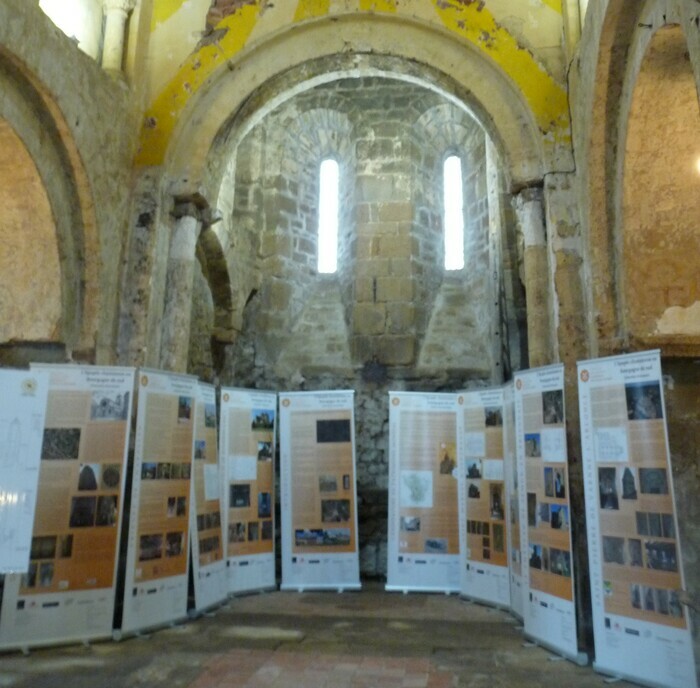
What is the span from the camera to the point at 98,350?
5152 mm

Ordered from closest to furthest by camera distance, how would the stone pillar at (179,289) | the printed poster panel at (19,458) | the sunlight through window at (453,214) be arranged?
the printed poster panel at (19,458), the stone pillar at (179,289), the sunlight through window at (453,214)

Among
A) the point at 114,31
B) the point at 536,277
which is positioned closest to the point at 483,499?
the point at 536,277

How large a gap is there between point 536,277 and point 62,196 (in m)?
3.76

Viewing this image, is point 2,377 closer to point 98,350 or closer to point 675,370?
point 98,350

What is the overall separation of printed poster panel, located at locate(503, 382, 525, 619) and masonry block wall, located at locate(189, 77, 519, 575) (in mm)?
2308

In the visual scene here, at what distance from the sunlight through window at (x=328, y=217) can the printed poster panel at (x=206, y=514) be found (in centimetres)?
A: 390

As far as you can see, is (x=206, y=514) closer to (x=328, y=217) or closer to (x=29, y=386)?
(x=29, y=386)

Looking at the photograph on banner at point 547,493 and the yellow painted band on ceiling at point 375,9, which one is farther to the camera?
the yellow painted band on ceiling at point 375,9

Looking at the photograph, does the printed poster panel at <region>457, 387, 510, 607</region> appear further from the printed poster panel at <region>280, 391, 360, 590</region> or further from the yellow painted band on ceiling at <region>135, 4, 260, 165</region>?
the yellow painted band on ceiling at <region>135, 4, 260, 165</region>

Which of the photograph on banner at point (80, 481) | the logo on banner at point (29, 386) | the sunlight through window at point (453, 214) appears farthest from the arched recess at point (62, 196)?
the sunlight through window at point (453, 214)

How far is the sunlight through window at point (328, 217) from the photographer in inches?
349

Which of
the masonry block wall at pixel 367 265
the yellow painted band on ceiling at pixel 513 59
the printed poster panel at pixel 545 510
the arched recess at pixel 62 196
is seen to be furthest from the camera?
the masonry block wall at pixel 367 265

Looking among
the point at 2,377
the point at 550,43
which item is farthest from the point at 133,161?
the point at 550,43

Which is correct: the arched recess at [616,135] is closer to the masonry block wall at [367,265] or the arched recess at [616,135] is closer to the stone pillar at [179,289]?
the masonry block wall at [367,265]
